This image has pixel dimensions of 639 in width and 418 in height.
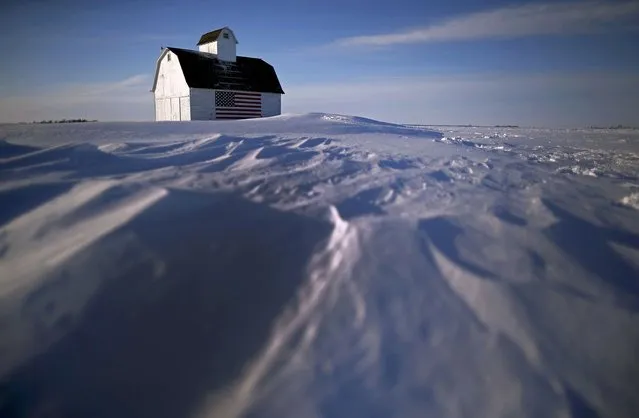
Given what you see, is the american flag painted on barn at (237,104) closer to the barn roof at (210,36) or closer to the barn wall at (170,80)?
the barn wall at (170,80)

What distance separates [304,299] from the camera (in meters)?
1.68

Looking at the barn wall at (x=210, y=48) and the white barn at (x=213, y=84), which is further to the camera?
the barn wall at (x=210, y=48)

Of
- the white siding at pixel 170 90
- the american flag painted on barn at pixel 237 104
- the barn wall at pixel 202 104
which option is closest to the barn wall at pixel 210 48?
the white siding at pixel 170 90

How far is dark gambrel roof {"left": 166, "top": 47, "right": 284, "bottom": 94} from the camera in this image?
16.1 m

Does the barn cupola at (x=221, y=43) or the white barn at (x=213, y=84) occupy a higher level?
the barn cupola at (x=221, y=43)

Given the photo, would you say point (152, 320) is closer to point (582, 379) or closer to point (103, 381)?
point (103, 381)

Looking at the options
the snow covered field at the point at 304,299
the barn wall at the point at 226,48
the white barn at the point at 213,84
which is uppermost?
the barn wall at the point at 226,48

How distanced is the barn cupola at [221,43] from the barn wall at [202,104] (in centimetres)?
277

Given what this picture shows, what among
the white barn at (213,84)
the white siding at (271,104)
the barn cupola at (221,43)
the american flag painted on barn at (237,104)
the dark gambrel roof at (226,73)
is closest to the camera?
the white barn at (213,84)

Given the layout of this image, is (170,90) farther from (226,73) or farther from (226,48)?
(226,48)

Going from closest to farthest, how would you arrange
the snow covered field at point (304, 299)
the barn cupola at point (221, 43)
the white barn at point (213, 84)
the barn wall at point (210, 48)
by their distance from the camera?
the snow covered field at point (304, 299)
the white barn at point (213, 84)
the barn cupola at point (221, 43)
the barn wall at point (210, 48)

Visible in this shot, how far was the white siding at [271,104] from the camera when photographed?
18.2m

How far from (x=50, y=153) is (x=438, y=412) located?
3187mm

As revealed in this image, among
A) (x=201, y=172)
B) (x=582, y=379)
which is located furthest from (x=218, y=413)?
(x=201, y=172)
